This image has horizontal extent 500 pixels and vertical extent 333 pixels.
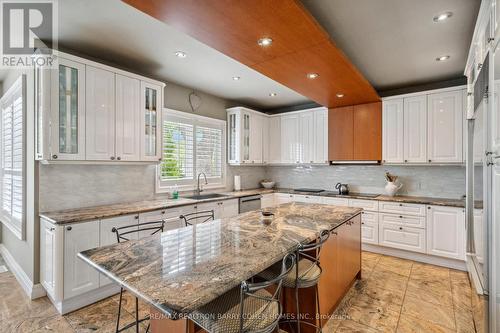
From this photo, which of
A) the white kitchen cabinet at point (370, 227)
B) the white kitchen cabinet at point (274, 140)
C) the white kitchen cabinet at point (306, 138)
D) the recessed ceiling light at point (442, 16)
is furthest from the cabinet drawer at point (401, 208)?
the recessed ceiling light at point (442, 16)

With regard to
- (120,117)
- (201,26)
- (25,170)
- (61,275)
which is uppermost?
(201,26)

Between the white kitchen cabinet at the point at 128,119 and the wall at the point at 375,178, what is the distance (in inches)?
135

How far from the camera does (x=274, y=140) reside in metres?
5.54

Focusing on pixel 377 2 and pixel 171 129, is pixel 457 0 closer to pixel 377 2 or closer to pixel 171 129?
pixel 377 2

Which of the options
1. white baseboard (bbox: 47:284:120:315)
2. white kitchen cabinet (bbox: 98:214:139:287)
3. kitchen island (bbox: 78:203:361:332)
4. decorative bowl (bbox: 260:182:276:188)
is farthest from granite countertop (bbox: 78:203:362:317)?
decorative bowl (bbox: 260:182:276:188)

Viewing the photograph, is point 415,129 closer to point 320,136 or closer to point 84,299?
point 320,136

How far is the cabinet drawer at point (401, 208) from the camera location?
3615 millimetres

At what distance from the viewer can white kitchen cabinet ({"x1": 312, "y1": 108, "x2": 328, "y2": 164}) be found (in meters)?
4.78

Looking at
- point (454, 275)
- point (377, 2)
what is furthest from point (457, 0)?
point (454, 275)

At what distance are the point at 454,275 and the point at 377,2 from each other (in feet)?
11.3

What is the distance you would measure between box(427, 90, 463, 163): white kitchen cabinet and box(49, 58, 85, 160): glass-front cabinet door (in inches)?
184

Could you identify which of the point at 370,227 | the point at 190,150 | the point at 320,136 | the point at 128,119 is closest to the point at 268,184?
the point at 320,136

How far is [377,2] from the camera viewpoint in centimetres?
202

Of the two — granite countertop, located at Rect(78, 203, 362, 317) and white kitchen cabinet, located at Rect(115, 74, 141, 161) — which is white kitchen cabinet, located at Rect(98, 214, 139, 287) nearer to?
white kitchen cabinet, located at Rect(115, 74, 141, 161)
